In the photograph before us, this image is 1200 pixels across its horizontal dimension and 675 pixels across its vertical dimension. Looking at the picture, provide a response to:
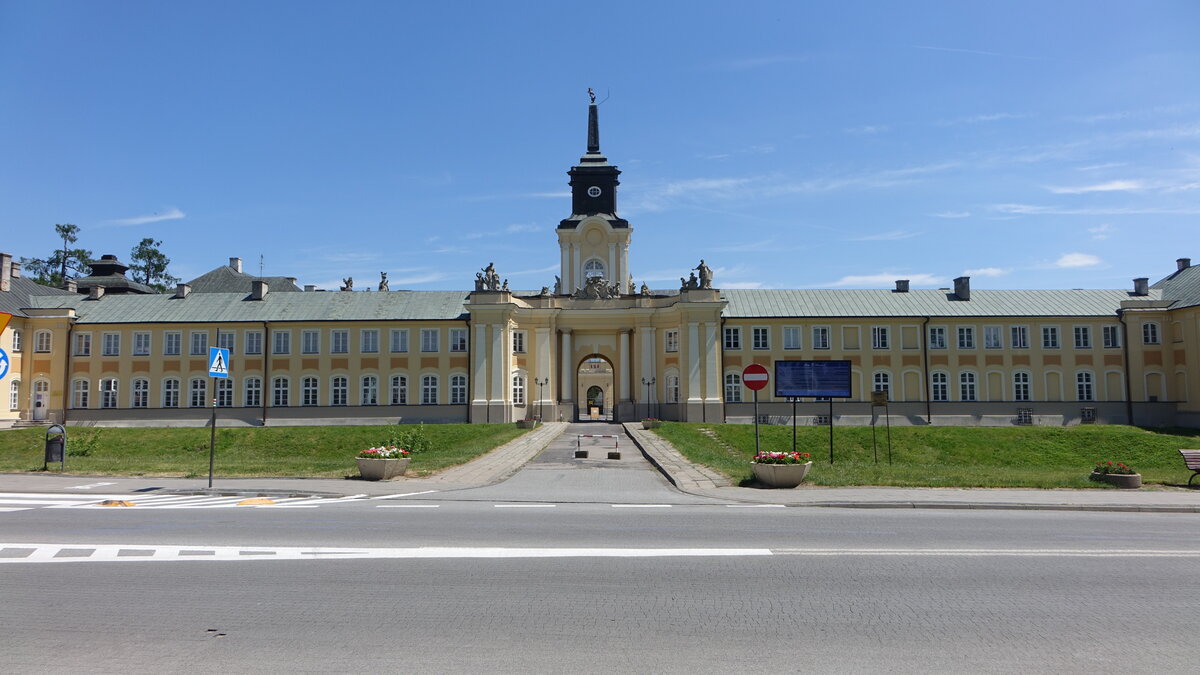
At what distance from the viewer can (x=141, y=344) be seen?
5669 cm

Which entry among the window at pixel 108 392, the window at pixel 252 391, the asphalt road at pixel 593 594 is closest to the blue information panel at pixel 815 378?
the asphalt road at pixel 593 594

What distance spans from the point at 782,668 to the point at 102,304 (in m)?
64.2

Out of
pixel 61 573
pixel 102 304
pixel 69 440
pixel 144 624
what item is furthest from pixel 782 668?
pixel 102 304

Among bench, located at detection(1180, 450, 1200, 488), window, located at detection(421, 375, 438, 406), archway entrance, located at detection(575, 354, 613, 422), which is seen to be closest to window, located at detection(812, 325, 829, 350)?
window, located at detection(421, 375, 438, 406)

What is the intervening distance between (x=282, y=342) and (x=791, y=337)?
34.6 metres

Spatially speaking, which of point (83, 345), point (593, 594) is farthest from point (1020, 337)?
point (83, 345)

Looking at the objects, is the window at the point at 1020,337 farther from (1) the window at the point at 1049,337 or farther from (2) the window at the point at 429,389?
(2) the window at the point at 429,389

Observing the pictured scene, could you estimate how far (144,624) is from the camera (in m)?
7.23

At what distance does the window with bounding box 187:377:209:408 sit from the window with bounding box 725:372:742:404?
114ft

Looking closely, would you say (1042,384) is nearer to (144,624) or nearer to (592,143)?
(592,143)

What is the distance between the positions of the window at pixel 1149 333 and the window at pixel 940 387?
13.4 m

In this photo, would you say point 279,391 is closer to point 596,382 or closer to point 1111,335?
point 596,382

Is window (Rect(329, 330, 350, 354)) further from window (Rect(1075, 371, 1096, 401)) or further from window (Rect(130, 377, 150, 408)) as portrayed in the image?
window (Rect(1075, 371, 1096, 401))

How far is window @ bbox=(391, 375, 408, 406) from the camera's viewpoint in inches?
2240
